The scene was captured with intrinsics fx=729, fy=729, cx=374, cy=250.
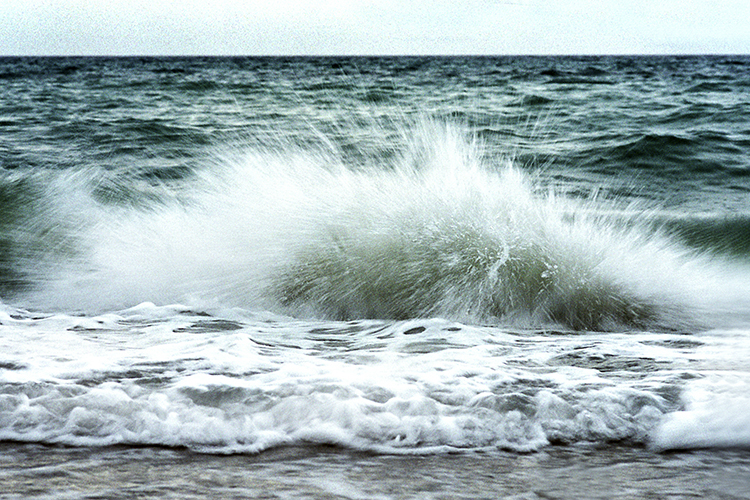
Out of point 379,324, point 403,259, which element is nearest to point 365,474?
point 379,324

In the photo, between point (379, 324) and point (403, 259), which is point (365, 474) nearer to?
point (379, 324)

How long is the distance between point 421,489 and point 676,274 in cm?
333

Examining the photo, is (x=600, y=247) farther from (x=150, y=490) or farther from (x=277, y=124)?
(x=277, y=124)

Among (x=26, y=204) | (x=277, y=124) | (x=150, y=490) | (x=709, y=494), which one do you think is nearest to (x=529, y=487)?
(x=709, y=494)

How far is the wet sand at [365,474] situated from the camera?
187 cm

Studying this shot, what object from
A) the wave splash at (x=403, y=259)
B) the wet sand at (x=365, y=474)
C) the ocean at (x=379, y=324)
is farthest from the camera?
the wave splash at (x=403, y=259)

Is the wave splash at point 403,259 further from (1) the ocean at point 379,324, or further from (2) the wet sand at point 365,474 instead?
(2) the wet sand at point 365,474

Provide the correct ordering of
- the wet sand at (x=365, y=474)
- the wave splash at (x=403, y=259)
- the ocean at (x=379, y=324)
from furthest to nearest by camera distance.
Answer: the wave splash at (x=403, y=259) → the ocean at (x=379, y=324) → the wet sand at (x=365, y=474)

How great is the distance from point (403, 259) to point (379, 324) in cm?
70

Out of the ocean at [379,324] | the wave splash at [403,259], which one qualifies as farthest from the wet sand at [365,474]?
the wave splash at [403,259]

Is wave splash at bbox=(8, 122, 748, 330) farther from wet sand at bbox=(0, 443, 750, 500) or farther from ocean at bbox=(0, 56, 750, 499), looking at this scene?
wet sand at bbox=(0, 443, 750, 500)

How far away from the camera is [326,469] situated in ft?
6.64

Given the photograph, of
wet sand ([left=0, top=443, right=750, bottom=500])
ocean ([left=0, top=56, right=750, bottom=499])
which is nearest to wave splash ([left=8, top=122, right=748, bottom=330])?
ocean ([left=0, top=56, right=750, bottom=499])

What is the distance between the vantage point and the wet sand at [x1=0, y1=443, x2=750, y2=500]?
187cm
